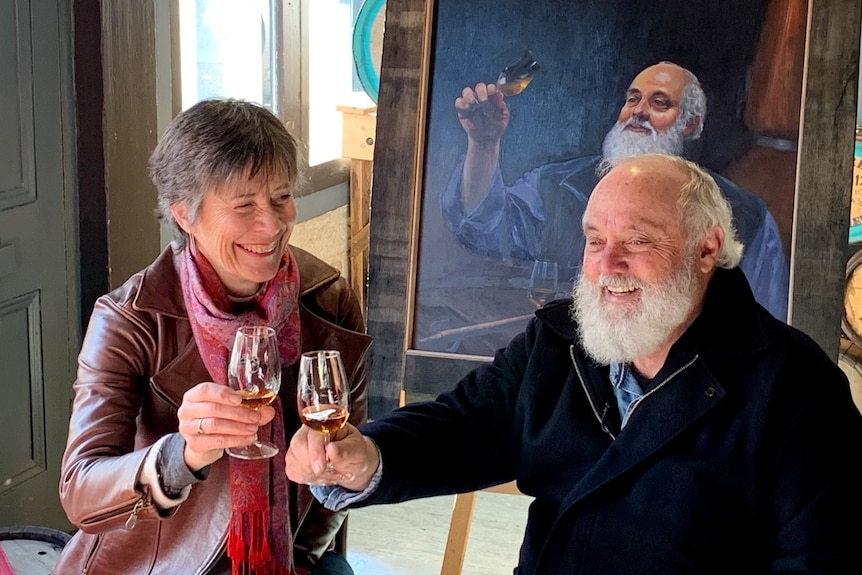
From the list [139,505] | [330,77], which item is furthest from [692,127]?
[330,77]

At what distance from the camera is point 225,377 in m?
1.94

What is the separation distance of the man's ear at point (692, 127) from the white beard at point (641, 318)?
1.04 m

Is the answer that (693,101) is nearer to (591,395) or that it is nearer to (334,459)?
(591,395)

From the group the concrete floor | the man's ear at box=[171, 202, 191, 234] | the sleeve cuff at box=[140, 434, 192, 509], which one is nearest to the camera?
the sleeve cuff at box=[140, 434, 192, 509]

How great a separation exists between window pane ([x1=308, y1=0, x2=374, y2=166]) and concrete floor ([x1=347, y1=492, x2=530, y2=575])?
197cm

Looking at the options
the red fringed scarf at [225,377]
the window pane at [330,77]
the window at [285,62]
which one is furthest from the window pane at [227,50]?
the red fringed scarf at [225,377]

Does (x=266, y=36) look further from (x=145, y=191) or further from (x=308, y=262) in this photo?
(x=308, y=262)

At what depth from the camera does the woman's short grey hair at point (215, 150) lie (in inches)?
74.7

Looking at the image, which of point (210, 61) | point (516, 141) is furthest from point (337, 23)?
point (516, 141)

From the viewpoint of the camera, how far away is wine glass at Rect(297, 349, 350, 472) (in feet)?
5.11

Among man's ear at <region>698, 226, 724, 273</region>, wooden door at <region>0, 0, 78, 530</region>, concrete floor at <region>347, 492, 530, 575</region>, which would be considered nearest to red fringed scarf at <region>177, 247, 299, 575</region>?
man's ear at <region>698, 226, 724, 273</region>

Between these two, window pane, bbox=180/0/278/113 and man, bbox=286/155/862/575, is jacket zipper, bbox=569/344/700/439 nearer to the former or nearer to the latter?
man, bbox=286/155/862/575

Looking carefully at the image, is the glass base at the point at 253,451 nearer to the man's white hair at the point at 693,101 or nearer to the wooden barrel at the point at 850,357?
the man's white hair at the point at 693,101

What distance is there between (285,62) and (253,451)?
338 cm
